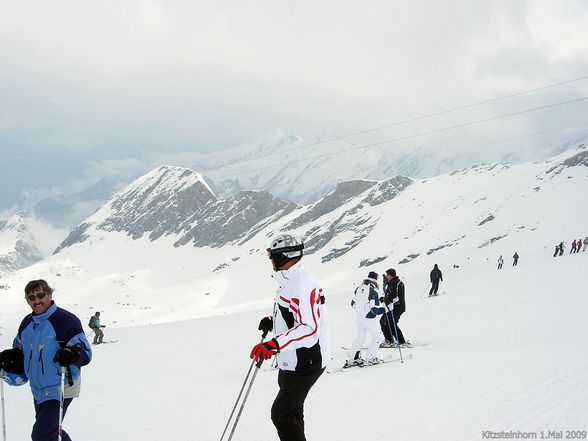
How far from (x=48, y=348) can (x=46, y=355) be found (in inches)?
3.3

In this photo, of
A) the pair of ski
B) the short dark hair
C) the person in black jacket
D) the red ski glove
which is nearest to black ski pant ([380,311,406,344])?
the person in black jacket

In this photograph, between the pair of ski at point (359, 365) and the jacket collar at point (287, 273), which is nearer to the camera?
the jacket collar at point (287, 273)

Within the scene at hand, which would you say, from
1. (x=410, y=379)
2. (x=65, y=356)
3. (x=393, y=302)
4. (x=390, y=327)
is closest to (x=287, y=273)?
(x=65, y=356)

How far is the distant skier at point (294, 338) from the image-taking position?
5027 millimetres

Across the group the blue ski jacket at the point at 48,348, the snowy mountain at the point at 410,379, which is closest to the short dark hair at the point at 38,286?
the blue ski jacket at the point at 48,348

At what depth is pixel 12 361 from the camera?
5.51 m

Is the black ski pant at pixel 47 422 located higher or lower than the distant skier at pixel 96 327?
lower

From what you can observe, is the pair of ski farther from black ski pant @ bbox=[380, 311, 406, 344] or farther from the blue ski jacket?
the blue ski jacket

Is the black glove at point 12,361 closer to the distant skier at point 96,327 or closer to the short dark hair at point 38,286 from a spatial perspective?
the short dark hair at point 38,286

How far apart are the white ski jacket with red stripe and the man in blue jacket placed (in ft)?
7.70

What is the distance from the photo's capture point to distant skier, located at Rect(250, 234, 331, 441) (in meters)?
5.03

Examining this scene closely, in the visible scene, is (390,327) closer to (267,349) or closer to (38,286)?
(267,349)

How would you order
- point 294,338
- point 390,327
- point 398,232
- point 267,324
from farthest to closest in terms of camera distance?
point 398,232, point 390,327, point 267,324, point 294,338

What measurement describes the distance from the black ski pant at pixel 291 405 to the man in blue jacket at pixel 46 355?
91.3 inches
